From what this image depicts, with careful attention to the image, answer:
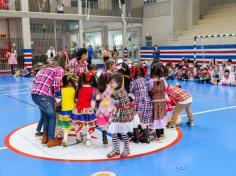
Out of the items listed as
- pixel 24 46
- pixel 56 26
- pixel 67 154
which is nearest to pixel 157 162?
pixel 67 154

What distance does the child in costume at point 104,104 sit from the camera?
15.1 ft

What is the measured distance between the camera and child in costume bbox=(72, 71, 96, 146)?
450 cm

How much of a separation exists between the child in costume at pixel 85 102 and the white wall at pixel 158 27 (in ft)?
55.4

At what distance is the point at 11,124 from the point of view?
606 centimetres

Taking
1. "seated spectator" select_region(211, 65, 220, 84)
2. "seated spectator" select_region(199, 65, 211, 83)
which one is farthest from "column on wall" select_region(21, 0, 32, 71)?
"seated spectator" select_region(211, 65, 220, 84)

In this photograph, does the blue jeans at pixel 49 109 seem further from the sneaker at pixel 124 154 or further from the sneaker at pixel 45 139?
the sneaker at pixel 124 154

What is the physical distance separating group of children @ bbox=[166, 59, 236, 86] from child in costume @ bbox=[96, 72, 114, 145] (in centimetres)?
790

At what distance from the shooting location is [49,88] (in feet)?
14.5

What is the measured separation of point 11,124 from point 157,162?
135 inches

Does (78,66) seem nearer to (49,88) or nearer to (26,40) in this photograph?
(49,88)

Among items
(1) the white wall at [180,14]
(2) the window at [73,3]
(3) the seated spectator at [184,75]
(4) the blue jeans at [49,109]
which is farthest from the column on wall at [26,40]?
(4) the blue jeans at [49,109]

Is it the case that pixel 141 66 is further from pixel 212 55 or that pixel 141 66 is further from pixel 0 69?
pixel 0 69

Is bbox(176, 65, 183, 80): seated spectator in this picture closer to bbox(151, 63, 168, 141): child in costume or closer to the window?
bbox(151, 63, 168, 141): child in costume

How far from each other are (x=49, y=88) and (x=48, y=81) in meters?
0.11
